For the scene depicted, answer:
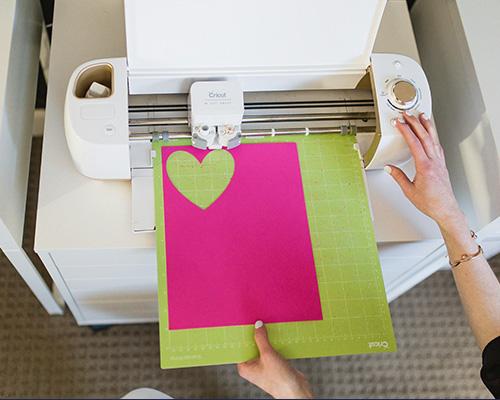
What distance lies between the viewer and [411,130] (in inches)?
35.0

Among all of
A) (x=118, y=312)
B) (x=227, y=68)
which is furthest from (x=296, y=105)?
(x=118, y=312)

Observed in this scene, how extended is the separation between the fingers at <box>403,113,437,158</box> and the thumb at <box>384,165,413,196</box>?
2.0 inches

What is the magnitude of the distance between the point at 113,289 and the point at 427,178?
633 millimetres

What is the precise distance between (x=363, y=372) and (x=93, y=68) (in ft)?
3.11

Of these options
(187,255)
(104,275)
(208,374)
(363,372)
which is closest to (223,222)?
(187,255)

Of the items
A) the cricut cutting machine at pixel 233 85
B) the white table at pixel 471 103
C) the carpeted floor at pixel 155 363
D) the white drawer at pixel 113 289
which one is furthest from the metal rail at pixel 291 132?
the carpeted floor at pixel 155 363

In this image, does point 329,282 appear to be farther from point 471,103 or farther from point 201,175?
point 471,103

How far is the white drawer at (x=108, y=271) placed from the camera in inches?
38.9

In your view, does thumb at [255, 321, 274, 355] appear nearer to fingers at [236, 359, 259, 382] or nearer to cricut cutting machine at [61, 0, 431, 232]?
fingers at [236, 359, 259, 382]

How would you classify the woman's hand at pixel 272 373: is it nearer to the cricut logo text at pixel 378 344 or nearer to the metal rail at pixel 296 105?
the cricut logo text at pixel 378 344

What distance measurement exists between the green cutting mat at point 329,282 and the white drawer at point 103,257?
0.10m

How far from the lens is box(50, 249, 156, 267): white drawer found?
91 cm

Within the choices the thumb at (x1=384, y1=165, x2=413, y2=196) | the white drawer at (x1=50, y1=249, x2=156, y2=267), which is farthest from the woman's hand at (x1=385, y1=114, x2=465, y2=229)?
the white drawer at (x1=50, y1=249, x2=156, y2=267)

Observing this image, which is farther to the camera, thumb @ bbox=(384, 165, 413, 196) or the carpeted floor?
the carpeted floor
